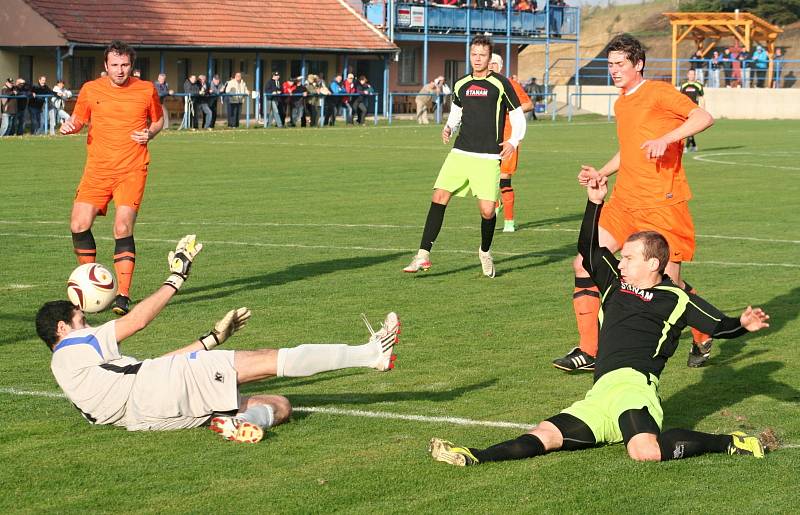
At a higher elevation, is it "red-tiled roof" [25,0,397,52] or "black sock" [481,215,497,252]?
"red-tiled roof" [25,0,397,52]

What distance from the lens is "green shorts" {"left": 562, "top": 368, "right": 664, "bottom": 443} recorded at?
21.7ft

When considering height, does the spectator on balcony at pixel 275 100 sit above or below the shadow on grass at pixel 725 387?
above

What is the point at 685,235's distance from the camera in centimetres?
888

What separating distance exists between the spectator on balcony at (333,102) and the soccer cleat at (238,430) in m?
40.6

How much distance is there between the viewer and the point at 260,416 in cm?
691

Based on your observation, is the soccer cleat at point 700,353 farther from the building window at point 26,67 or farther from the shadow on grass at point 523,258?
the building window at point 26,67

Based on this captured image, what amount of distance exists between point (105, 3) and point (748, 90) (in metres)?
26.6

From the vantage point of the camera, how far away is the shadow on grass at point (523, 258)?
13227mm

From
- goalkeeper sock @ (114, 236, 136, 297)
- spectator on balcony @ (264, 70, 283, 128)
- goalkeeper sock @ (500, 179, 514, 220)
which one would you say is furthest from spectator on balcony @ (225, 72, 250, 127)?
goalkeeper sock @ (114, 236, 136, 297)

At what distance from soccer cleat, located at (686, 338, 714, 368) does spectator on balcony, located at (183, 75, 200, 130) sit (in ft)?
114

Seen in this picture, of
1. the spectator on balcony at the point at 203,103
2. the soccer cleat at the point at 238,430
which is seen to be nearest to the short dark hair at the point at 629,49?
the soccer cleat at the point at 238,430

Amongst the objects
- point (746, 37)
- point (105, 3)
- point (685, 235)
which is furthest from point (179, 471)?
point (746, 37)

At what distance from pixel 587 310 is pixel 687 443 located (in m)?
2.42

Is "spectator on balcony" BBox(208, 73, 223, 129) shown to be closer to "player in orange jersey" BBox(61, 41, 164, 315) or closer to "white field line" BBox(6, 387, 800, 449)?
"player in orange jersey" BBox(61, 41, 164, 315)
